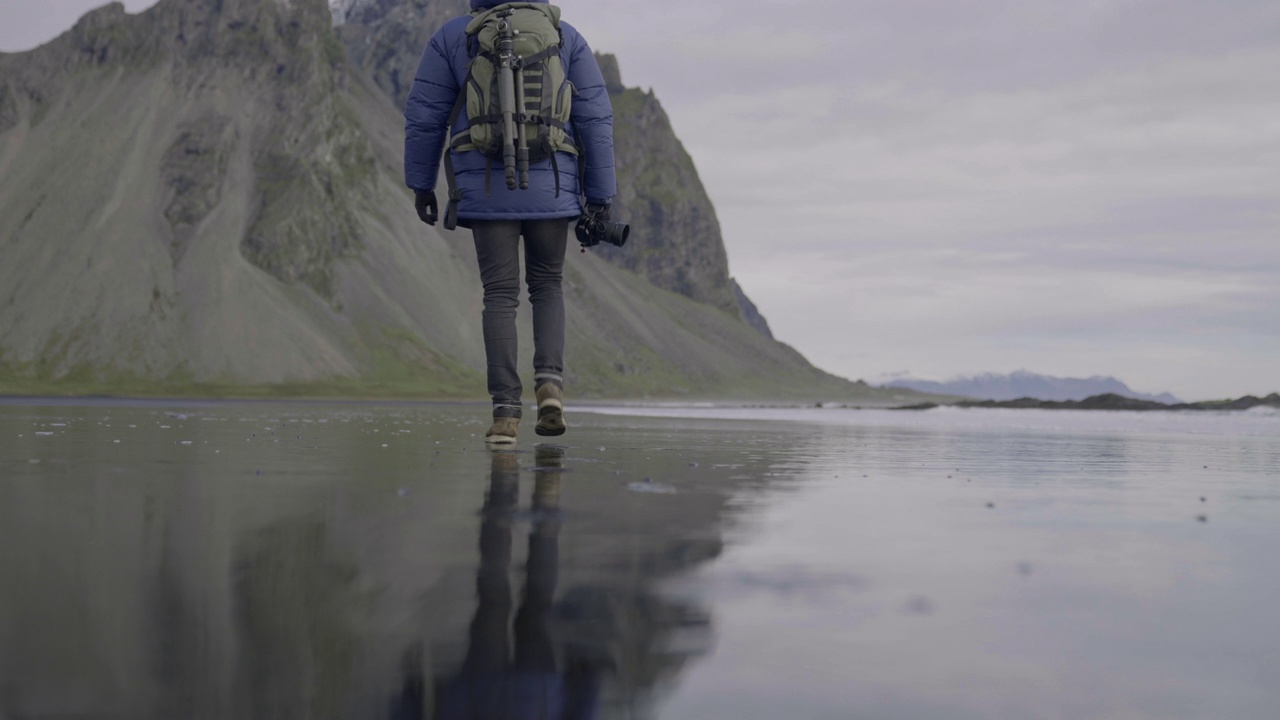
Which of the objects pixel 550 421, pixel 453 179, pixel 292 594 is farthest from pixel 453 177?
pixel 292 594

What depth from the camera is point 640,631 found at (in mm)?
2736

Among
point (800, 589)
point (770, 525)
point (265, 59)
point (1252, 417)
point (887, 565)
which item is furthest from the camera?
point (265, 59)

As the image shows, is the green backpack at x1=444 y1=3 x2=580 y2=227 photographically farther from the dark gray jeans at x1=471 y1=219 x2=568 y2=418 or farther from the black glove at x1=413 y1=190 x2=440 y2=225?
the dark gray jeans at x1=471 y1=219 x2=568 y2=418

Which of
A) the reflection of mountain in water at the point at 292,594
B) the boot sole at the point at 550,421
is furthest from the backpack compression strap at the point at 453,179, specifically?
the reflection of mountain in water at the point at 292,594

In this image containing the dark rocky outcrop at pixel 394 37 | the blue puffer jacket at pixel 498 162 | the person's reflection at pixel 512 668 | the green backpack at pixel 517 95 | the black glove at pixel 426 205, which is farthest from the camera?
the dark rocky outcrop at pixel 394 37

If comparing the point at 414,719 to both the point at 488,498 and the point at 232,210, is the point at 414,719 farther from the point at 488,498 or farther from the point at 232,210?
the point at 232,210

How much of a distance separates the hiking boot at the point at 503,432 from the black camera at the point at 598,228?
57.6 inches

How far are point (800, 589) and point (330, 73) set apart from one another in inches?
4369

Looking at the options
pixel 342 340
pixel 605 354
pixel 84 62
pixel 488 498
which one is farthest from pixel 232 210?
pixel 488 498

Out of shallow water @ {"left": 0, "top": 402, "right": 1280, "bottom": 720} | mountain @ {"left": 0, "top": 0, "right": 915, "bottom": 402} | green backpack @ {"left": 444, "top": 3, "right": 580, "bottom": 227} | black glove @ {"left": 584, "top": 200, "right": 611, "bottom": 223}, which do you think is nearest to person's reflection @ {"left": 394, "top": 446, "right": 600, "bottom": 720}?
shallow water @ {"left": 0, "top": 402, "right": 1280, "bottom": 720}

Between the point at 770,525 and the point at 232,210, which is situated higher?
the point at 232,210

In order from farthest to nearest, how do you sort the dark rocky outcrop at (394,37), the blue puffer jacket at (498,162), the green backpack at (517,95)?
the dark rocky outcrop at (394,37) → the blue puffer jacket at (498,162) → the green backpack at (517,95)

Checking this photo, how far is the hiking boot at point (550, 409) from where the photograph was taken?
9.22 m

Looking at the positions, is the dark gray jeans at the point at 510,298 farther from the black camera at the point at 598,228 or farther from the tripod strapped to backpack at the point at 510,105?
the tripod strapped to backpack at the point at 510,105
